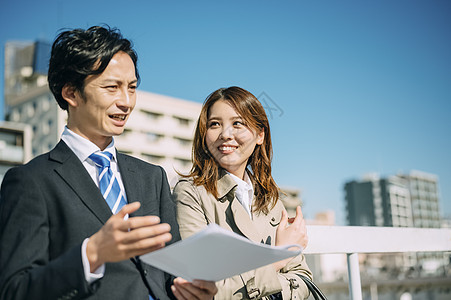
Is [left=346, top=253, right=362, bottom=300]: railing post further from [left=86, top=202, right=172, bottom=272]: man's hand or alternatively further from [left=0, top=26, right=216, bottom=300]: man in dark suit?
[left=86, top=202, right=172, bottom=272]: man's hand

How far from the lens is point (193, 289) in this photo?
1657mm

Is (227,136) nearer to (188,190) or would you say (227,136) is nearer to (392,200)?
(188,190)

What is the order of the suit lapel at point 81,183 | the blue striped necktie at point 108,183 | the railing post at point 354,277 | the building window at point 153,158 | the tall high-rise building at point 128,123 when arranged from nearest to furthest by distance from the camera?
the suit lapel at point 81,183
the blue striped necktie at point 108,183
the railing post at point 354,277
the tall high-rise building at point 128,123
the building window at point 153,158

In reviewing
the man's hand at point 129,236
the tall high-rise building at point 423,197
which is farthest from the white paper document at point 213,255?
the tall high-rise building at point 423,197

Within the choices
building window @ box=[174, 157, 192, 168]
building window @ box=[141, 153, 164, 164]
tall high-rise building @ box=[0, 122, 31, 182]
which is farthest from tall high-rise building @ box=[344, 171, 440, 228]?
tall high-rise building @ box=[0, 122, 31, 182]

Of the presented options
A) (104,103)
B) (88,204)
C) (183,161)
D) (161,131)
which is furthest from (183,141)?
(88,204)

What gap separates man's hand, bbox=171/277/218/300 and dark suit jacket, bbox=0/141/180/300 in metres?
0.09

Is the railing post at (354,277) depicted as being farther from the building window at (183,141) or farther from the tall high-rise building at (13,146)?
the building window at (183,141)

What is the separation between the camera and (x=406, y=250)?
9.68 ft

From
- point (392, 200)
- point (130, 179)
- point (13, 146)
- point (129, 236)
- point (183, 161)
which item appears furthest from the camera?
point (392, 200)

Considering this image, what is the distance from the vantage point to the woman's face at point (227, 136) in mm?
2379

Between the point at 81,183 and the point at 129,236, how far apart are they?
1.56 ft

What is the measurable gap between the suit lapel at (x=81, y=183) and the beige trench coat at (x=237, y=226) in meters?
0.50

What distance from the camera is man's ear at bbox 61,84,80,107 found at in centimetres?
178
